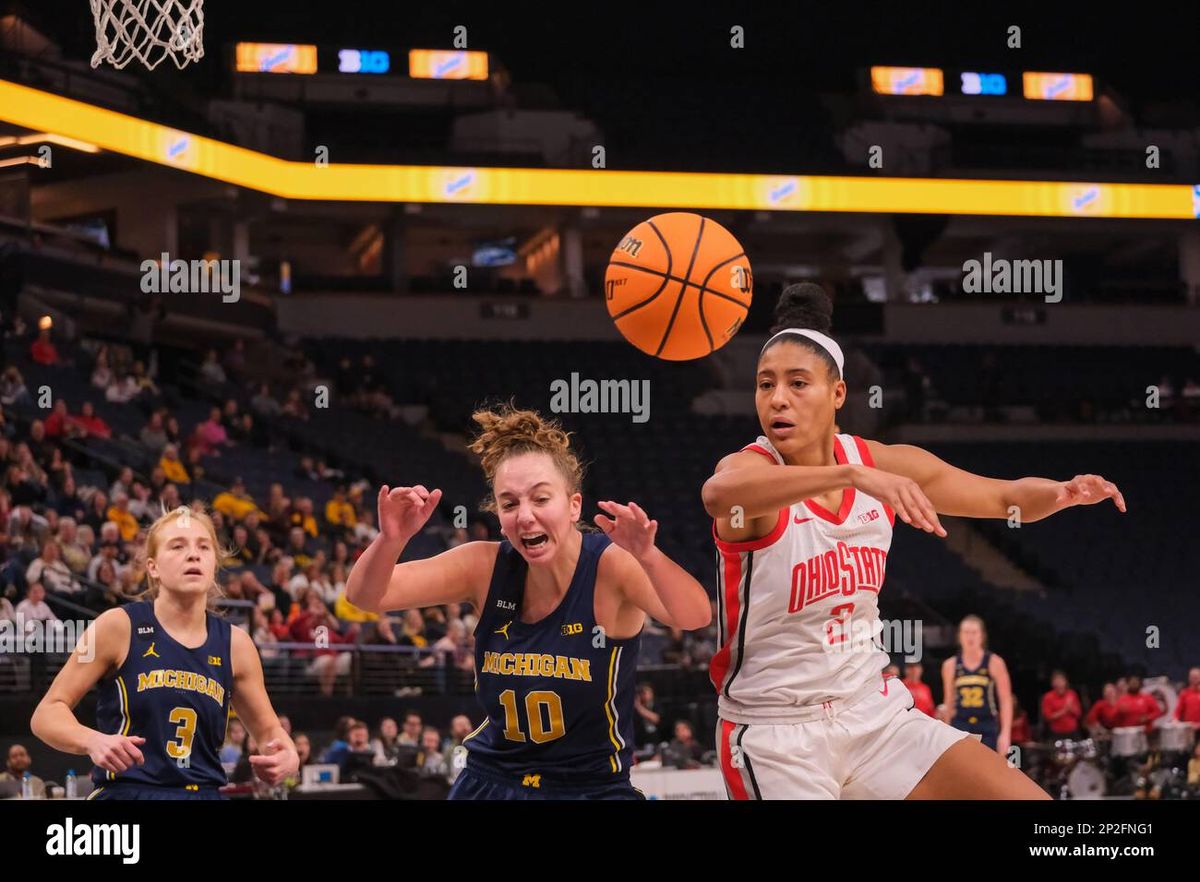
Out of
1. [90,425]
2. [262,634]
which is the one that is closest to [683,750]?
[262,634]

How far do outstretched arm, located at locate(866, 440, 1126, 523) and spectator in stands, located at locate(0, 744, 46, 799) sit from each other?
5.66 meters

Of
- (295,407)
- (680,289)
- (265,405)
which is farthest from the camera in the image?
(295,407)

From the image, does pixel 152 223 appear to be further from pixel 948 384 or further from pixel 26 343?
pixel 948 384

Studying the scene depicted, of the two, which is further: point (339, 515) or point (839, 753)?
point (339, 515)

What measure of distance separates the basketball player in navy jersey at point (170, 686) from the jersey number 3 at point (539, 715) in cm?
74

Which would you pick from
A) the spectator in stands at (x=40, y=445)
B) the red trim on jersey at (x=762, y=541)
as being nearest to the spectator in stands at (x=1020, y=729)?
the spectator in stands at (x=40, y=445)

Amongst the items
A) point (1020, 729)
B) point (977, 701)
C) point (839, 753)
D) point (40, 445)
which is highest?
point (40, 445)

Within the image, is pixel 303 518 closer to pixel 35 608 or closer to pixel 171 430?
pixel 171 430

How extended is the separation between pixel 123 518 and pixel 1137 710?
8176 mm

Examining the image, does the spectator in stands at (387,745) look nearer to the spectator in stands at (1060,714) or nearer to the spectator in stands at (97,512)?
the spectator in stands at (97,512)

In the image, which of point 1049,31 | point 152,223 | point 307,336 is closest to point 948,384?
point 1049,31

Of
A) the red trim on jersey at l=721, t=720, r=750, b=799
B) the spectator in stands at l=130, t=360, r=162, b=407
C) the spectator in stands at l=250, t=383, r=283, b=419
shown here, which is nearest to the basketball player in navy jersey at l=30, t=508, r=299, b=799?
the red trim on jersey at l=721, t=720, r=750, b=799

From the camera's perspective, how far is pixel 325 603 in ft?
38.9

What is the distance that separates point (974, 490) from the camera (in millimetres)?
4363
